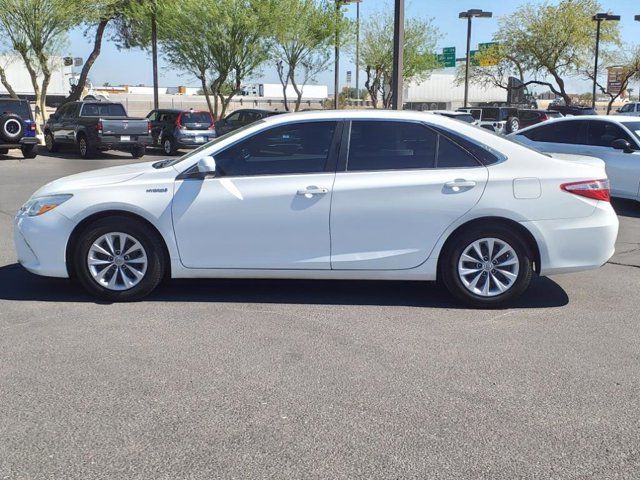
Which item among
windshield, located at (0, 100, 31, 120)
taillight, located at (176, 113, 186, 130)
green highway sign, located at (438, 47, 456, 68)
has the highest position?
green highway sign, located at (438, 47, 456, 68)

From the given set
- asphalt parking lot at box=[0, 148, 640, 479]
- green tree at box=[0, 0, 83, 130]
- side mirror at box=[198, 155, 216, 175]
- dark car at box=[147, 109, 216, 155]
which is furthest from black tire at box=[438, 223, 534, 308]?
green tree at box=[0, 0, 83, 130]

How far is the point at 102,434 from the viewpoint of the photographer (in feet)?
11.9

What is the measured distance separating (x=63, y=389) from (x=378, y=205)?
2774mm

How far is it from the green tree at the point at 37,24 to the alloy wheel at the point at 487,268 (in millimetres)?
23456

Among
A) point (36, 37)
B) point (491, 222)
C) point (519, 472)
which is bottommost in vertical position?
point (519, 472)

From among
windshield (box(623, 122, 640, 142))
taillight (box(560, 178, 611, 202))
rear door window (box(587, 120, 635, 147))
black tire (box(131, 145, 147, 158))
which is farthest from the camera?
black tire (box(131, 145, 147, 158))

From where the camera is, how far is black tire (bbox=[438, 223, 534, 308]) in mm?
5770

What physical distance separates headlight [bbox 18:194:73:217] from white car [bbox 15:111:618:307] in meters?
0.01

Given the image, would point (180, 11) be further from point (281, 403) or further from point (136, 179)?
point (281, 403)

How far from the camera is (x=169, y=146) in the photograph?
2361 cm

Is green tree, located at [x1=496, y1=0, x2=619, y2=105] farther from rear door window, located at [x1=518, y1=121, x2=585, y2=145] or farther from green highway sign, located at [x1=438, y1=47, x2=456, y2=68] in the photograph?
rear door window, located at [x1=518, y1=121, x2=585, y2=145]

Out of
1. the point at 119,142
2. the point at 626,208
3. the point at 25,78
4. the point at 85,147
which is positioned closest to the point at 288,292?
the point at 626,208

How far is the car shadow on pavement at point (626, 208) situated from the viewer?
11172 millimetres

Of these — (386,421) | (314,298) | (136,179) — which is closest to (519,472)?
(386,421)
